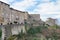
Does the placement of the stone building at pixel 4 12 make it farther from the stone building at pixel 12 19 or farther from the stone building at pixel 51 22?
the stone building at pixel 51 22

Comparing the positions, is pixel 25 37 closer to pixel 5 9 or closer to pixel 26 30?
pixel 26 30

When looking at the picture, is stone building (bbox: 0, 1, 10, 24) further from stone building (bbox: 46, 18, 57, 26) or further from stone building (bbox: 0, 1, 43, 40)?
stone building (bbox: 46, 18, 57, 26)

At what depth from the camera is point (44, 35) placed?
25516 millimetres

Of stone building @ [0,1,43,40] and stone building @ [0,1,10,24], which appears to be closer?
stone building @ [0,1,43,40]

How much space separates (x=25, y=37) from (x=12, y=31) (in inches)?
69.7

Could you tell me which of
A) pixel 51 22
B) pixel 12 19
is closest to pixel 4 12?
pixel 12 19

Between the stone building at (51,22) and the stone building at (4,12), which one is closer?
the stone building at (4,12)

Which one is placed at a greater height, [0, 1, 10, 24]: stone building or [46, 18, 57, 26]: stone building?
[0, 1, 10, 24]: stone building

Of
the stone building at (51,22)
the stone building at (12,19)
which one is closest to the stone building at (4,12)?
the stone building at (12,19)

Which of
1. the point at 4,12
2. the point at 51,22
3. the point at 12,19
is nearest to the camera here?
the point at 4,12

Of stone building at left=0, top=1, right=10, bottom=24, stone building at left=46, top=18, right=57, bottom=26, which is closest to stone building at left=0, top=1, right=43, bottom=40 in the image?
stone building at left=0, top=1, right=10, bottom=24

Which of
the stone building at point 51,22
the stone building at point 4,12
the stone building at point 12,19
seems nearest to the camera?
the stone building at point 12,19

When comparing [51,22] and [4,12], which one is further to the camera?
[51,22]

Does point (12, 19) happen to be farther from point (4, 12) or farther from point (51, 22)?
point (51, 22)
